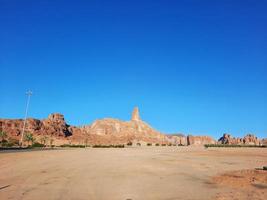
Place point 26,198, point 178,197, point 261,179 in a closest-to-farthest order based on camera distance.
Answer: point 26,198
point 178,197
point 261,179

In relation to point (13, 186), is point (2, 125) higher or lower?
higher

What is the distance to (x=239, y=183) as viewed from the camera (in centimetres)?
1439

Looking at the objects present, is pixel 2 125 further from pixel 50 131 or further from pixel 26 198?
pixel 26 198

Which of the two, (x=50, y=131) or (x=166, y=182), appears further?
(x=50, y=131)

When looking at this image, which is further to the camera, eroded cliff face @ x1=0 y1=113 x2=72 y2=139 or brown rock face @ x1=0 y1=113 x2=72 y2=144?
eroded cliff face @ x1=0 y1=113 x2=72 y2=139

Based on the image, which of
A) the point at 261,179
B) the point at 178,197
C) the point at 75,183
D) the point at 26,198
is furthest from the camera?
the point at 261,179

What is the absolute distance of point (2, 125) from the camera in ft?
549

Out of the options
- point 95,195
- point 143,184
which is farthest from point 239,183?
point 95,195

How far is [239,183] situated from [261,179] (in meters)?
2.25

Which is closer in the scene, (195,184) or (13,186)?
(13,186)

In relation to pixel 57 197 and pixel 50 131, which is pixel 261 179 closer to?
pixel 57 197

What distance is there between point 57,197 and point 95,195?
4.43 ft

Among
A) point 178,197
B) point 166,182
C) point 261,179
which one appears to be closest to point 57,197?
point 178,197

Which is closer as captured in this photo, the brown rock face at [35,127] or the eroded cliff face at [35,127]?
the brown rock face at [35,127]
